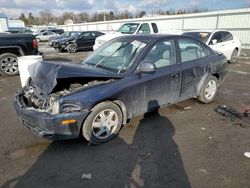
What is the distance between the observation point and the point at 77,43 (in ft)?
57.9

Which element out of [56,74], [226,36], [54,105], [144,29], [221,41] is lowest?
[54,105]

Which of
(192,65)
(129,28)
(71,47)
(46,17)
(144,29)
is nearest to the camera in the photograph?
(192,65)

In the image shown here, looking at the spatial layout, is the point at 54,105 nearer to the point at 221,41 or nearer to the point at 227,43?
the point at 221,41

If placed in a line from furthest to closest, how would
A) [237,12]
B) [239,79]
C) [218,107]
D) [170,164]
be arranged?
[237,12] → [239,79] → [218,107] → [170,164]

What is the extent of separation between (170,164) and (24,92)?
2.84 metres

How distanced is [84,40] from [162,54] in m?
14.5

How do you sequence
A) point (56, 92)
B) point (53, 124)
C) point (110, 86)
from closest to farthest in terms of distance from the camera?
point (53, 124) → point (56, 92) → point (110, 86)

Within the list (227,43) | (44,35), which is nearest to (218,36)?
(227,43)

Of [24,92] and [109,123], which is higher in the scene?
[24,92]

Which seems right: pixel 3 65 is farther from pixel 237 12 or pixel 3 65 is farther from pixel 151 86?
pixel 237 12

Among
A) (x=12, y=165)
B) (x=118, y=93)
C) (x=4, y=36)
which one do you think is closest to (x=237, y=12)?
(x=4, y=36)

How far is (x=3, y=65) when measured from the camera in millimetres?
8672

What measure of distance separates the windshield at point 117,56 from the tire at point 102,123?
2.21 ft

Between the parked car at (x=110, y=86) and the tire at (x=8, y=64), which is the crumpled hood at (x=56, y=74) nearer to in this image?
the parked car at (x=110, y=86)
